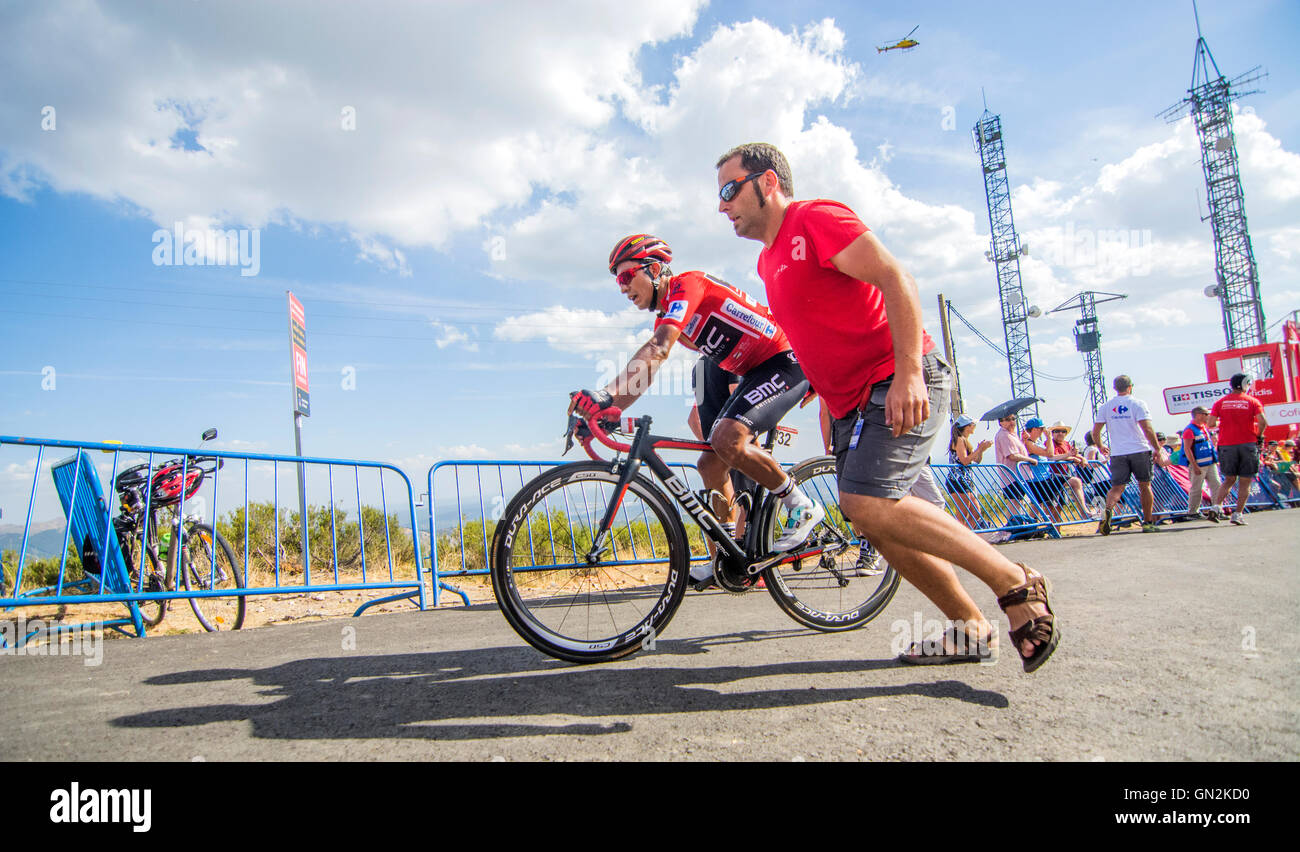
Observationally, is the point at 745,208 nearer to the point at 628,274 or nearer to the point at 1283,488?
the point at 628,274

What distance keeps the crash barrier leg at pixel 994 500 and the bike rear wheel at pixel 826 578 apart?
252 inches

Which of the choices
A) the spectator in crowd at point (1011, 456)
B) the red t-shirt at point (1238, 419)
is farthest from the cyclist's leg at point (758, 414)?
the red t-shirt at point (1238, 419)

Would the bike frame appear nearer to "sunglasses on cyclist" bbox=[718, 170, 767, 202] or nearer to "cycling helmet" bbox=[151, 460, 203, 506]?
"sunglasses on cyclist" bbox=[718, 170, 767, 202]

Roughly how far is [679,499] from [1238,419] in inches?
480

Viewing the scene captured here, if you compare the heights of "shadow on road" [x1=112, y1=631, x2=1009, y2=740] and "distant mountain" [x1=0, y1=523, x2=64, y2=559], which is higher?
"distant mountain" [x1=0, y1=523, x2=64, y2=559]

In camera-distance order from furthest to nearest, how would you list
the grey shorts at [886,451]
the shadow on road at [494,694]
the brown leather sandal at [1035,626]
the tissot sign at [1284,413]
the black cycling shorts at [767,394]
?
1. the tissot sign at [1284,413]
2. the black cycling shorts at [767,394]
3. the grey shorts at [886,451]
4. the brown leather sandal at [1035,626]
5. the shadow on road at [494,694]

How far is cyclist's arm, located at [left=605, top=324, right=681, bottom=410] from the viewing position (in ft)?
10.1

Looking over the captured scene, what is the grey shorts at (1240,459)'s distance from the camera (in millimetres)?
10461

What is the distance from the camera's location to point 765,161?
303 cm

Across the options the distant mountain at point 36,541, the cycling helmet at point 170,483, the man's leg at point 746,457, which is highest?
the cycling helmet at point 170,483

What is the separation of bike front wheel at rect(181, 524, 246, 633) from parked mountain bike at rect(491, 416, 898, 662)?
2.97m

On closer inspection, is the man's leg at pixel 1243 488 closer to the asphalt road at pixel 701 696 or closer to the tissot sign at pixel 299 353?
the asphalt road at pixel 701 696

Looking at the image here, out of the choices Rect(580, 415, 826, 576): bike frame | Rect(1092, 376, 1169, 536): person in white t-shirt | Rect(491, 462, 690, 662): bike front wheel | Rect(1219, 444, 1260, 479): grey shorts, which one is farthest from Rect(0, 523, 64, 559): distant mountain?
Rect(1219, 444, 1260, 479): grey shorts
